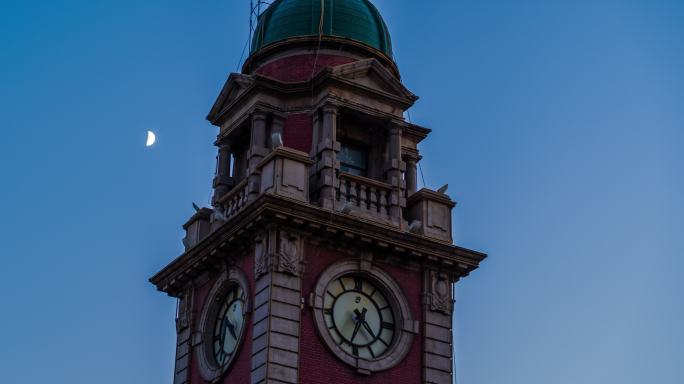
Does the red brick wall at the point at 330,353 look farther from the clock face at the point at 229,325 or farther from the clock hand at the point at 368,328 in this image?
the clock face at the point at 229,325

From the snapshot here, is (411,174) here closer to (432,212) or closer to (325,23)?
A: (432,212)

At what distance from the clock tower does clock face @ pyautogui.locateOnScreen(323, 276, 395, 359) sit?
37mm

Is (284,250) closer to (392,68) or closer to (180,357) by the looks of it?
(180,357)

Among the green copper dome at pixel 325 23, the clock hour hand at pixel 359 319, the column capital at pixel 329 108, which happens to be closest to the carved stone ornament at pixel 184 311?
the clock hour hand at pixel 359 319

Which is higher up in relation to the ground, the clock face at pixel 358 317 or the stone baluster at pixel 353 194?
the stone baluster at pixel 353 194

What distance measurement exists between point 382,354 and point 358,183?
4.79 m

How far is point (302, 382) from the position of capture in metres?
32.1

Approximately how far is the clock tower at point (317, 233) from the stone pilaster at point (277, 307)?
4cm

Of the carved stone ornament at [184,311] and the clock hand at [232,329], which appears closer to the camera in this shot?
the clock hand at [232,329]

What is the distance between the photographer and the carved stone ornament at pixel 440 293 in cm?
3525

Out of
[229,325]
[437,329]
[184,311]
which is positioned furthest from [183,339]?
[437,329]

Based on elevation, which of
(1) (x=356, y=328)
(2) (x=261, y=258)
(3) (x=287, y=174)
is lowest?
(1) (x=356, y=328)

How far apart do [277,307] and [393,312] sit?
3.77 m

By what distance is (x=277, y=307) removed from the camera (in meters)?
32.5
